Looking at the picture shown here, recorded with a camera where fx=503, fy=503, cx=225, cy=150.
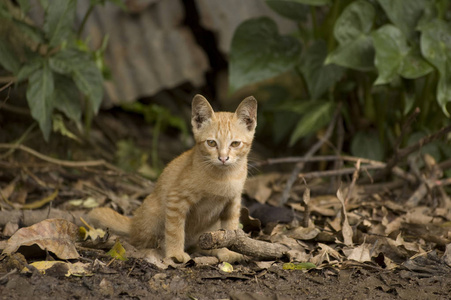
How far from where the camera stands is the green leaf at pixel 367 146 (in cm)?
541

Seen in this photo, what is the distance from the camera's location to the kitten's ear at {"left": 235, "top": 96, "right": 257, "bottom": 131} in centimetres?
352

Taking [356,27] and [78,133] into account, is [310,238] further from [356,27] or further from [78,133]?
[78,133]

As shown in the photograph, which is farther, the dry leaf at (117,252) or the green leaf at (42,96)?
the green leaf at (42,96)

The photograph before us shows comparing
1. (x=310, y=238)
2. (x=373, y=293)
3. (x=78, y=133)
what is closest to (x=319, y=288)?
(x=373, y=293)

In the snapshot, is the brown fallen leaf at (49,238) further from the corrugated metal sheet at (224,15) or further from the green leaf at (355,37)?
the corrugated metal sheet at (224,15)

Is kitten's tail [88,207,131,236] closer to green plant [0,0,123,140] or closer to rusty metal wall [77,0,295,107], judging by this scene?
green plant [0,0,123,140]

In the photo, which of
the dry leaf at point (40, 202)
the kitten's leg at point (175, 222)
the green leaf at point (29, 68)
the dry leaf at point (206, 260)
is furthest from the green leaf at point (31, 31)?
the dry leaf at point (206, 260)

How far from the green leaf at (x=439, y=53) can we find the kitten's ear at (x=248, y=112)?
6.67 feet

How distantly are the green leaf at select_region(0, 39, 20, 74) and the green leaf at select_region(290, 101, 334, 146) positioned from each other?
278 cm

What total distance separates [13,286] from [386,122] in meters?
4.23

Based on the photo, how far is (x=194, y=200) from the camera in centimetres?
353

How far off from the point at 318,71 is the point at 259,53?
0.65 meters

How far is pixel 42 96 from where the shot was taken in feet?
14.8

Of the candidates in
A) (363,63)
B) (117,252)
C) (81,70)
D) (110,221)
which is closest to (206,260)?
(117,252)
